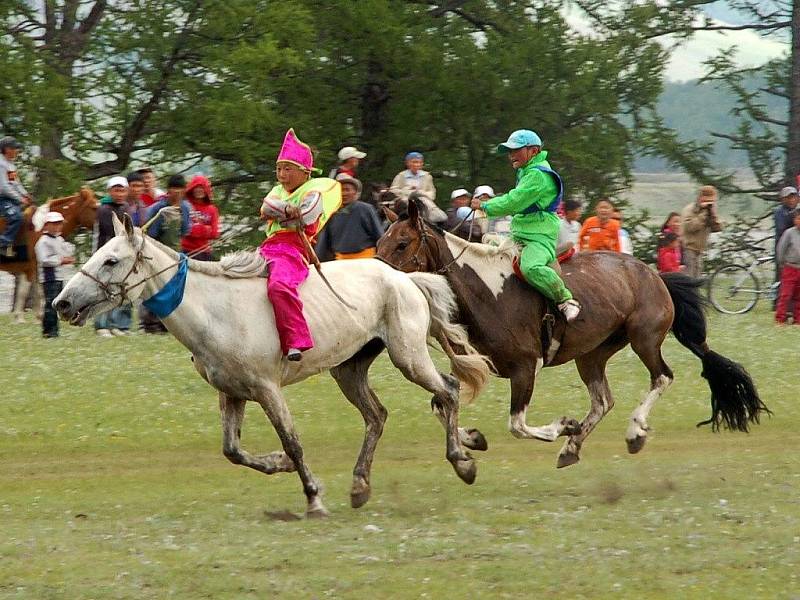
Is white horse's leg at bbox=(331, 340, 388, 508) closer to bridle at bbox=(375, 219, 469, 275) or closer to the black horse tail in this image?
bridle at bbox=(375, 219, 469, 275)

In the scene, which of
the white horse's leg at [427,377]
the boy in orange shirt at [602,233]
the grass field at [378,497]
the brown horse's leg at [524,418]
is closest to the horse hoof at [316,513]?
the grass field at [378,497]

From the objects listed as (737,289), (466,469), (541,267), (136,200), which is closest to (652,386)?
(541,267)

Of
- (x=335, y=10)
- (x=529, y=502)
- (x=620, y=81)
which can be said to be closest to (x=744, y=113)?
(x=620, y=81)

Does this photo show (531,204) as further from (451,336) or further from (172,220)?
(172,220)

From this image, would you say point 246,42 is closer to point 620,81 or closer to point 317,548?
point 620,81

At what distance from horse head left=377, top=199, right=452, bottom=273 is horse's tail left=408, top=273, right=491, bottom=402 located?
262 mm

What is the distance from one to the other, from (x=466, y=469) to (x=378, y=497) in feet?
2.08

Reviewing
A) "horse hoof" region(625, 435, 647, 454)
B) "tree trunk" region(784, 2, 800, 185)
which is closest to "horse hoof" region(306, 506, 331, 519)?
"horse hoof" region(625, 435, 647, 454)

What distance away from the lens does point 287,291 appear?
30.7 feet

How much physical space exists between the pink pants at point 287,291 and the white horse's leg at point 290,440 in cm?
31

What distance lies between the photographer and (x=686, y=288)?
1267 cm

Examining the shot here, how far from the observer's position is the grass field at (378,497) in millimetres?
7551

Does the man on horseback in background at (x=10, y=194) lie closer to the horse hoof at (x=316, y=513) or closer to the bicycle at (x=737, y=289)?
the horse hoof at (x=316, y=513)

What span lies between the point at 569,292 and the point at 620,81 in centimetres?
1714
